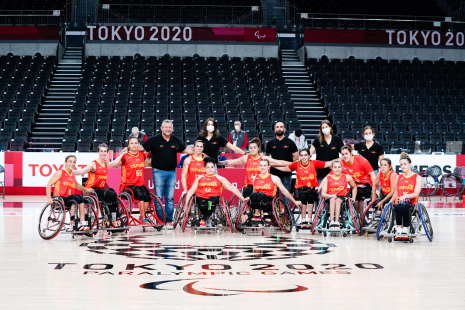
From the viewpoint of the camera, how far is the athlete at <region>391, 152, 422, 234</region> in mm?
6645

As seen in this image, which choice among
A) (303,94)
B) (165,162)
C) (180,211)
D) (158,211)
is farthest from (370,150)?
(303,94)

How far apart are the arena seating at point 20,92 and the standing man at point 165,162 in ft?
22.3

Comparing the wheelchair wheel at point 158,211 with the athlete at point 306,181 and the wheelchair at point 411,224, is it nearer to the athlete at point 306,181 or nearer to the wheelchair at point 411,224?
the athlete at point 306,181

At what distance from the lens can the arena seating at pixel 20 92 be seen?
15.7 metres

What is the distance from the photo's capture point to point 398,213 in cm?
667

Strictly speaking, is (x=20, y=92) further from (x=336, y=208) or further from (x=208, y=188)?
(x=336, y=208)

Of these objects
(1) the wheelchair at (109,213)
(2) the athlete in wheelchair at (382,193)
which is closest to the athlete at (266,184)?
(2) the athlete in wheelchair at (382,193)

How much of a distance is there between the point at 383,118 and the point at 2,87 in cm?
1154

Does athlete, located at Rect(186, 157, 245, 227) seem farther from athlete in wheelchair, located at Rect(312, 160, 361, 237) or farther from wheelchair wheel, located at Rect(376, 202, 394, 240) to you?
wheelchair wheel, located at Rect(376, 202, 394, 240)

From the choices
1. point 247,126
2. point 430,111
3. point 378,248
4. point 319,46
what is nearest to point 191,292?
point 378,248

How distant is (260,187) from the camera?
25.1 ft

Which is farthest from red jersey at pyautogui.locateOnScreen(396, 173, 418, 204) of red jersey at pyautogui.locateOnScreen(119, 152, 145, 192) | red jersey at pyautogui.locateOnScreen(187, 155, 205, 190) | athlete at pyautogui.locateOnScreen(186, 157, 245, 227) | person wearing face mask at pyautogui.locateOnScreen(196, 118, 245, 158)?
red jersey at pyautogui.locateOnScreen(119, 152, 145, 192)

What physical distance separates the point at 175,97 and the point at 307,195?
10.7 metres

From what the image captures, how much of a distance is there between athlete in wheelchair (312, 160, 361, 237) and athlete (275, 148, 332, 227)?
1.11 feet
